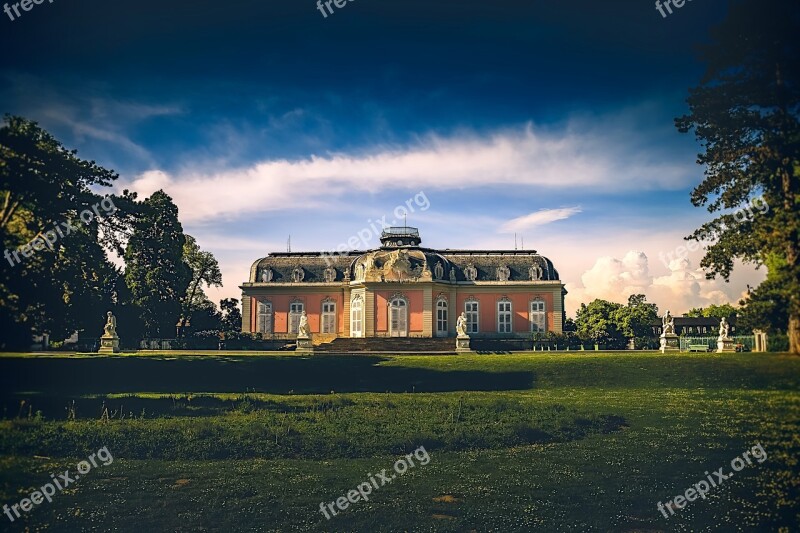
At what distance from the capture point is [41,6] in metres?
7.82

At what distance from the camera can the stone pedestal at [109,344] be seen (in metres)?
12.8

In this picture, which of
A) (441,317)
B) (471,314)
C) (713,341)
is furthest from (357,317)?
(713,341)

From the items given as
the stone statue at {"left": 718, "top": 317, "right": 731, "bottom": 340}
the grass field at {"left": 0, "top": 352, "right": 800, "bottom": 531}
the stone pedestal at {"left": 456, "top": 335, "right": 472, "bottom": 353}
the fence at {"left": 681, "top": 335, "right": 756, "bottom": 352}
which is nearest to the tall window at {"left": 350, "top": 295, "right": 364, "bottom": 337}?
the stone pedestal at {"left": 456, "top": 335, "right": 472, "bottom": 353}

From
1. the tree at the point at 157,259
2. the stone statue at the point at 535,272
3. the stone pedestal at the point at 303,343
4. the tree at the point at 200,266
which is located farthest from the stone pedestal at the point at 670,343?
the stone statue at the point at 535,272

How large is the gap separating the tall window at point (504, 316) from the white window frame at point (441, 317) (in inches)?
101

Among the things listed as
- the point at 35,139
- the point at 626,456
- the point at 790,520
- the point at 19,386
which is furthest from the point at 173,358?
the point at 790,520

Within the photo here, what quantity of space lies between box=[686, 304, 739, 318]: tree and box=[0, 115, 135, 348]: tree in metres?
9.22

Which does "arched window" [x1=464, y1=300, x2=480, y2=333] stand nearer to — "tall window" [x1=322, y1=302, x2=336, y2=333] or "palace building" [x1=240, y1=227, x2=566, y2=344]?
"palace building" [x1=240, y1=227, x2=566, y2=344]

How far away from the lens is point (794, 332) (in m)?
7.70

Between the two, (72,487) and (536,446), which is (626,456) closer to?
(536,446)

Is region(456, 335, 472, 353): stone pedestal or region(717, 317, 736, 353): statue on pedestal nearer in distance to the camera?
region(717, 317, 736, 353): statue on pedestal

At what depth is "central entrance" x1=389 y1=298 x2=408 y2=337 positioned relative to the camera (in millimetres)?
26312

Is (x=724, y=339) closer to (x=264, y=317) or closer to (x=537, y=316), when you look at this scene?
(x=537, y=316)

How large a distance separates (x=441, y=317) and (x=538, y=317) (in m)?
4.68
